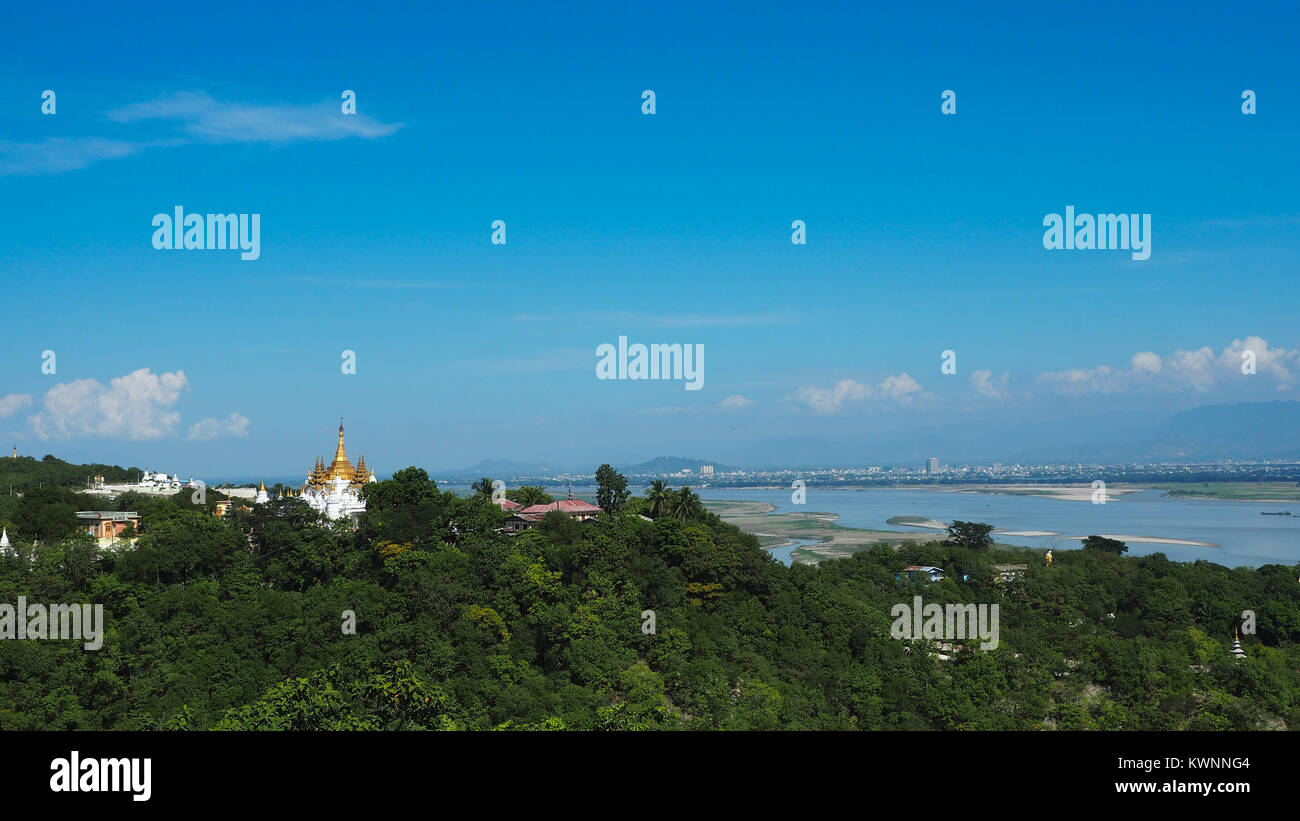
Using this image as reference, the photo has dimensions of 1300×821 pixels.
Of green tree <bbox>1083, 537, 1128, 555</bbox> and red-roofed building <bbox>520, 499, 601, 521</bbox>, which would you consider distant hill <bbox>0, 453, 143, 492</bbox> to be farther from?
green tree <bbox>1083, 537, 1128, 555</bbox>

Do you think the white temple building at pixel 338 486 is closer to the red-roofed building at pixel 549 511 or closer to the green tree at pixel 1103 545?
the red-roofed building at pixel 549 511

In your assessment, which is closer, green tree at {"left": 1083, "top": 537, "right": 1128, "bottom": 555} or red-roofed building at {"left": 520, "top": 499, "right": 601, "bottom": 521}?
red-roofed building at {"left": 520, "top": 499, "right": 601, "bottom": 521}

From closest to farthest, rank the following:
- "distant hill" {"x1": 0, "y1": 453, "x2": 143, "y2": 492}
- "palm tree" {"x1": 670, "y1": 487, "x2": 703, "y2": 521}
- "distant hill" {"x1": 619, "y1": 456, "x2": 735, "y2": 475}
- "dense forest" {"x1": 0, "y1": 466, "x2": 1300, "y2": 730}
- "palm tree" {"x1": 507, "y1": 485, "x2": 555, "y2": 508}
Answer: "dense forest" {"x1": 0, "y1": 466, "x2": 1300, "y2": 730}, "palm tree" {"x1": 670, "y1": 487, "x2": 703, "y2": 521}, "palm tree" {"x1": 507, "y1": 485, "x2": 555, "y2": 508}, "distant hill" {"x1": 0, "y1": 453, "x2": 143, "y2": 492}, "distant hill" {"x1": 619, "y1": 456, "x2": 735, "y2": 475}

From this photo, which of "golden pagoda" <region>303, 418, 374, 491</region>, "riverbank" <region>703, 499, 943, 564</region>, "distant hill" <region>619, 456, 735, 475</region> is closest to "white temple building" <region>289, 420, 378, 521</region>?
"golden pagoda" <region>303, 418, 374, 491</region>

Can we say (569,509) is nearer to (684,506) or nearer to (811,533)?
(684,506)
